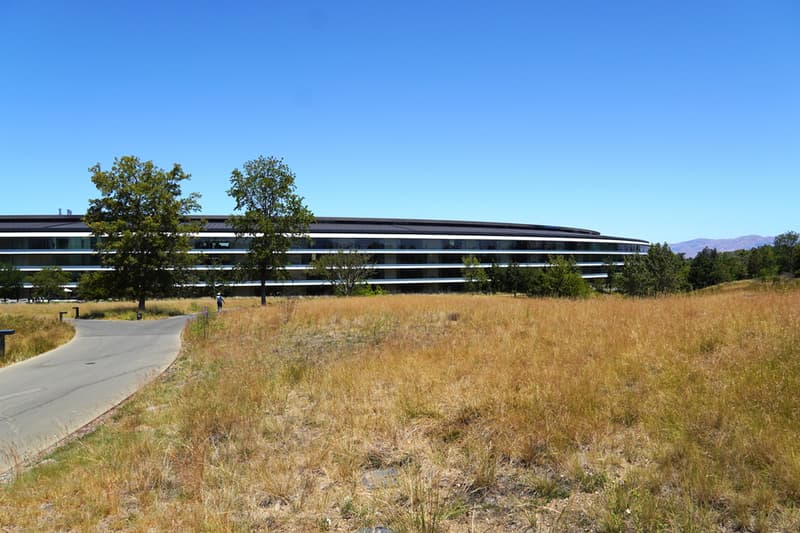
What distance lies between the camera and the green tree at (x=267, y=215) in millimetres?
46812

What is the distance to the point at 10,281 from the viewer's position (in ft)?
237

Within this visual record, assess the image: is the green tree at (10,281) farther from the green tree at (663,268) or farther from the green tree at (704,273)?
the green tree at (704,273)

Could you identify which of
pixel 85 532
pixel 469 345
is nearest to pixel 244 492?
pixel 85 532

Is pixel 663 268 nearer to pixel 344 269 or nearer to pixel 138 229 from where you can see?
pixel 344 269

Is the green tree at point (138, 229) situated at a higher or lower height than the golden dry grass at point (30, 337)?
higher

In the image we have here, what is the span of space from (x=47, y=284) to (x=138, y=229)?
42752 mm

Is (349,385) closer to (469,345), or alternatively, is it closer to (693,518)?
(469,345)

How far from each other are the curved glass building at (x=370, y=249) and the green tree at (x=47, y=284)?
18.7 feet

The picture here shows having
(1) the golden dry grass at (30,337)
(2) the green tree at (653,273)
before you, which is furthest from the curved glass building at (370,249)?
(1) the golden dry grass at (30,337)

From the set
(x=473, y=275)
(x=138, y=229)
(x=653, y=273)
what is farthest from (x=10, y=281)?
(x=653, y=273)

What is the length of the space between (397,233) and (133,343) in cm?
8038

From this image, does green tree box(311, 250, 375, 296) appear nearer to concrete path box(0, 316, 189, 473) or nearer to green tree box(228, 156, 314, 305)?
green tree box(228, 156, 314, 305)

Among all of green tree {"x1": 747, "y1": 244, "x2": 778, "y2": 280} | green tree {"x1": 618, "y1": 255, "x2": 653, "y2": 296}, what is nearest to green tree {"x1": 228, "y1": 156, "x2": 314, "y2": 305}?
green tree {"x1": 618, "y1": 255, "x2": 653, "y2": 296}

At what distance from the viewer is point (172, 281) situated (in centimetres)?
4225
